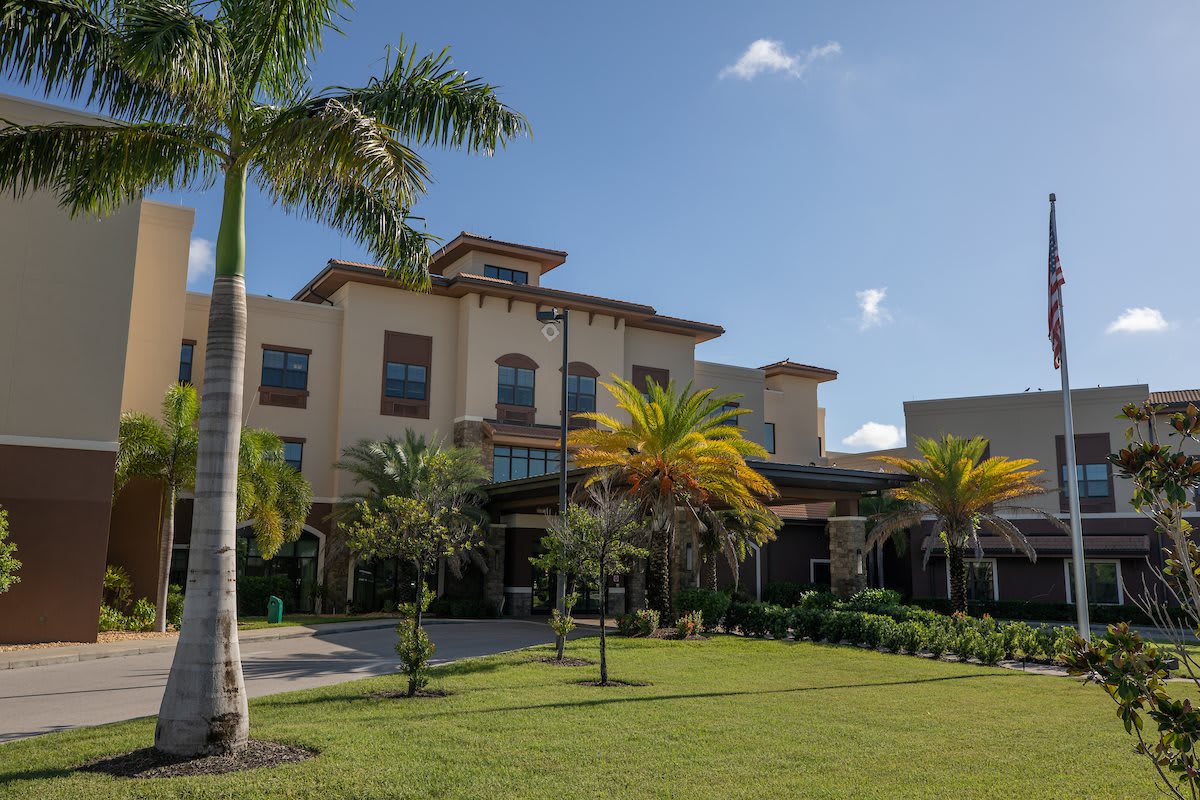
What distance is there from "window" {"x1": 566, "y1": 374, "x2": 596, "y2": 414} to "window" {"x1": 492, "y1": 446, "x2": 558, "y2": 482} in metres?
2.65

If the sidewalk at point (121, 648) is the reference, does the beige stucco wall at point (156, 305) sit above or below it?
above

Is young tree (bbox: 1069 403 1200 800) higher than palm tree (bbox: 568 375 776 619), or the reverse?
palm tree (bbox: 568 375 776 619)

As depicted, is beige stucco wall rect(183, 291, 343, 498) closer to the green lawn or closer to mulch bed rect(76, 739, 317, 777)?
the green lawn

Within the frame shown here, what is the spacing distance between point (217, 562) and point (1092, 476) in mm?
38136

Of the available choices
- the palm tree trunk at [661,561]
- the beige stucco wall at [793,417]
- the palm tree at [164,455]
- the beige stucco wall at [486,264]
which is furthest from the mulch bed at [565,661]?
the beige stucco wall at [793,417]

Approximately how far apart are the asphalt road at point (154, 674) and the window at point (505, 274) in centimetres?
1787

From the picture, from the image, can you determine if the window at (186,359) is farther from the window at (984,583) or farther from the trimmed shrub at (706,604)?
the window at (984,583)

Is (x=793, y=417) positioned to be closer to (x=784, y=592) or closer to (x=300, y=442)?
(x=784, y=592)

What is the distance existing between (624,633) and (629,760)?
14432 millimetres

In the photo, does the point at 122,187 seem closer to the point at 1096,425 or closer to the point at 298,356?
the point at 298,356

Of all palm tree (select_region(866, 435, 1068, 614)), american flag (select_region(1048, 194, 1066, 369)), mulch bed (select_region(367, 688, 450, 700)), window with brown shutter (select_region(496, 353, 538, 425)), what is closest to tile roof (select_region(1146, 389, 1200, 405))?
palm tree (select_region(866, 435, 1068, 614))

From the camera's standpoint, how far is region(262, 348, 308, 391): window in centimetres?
3394

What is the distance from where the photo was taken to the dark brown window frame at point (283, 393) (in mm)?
33719

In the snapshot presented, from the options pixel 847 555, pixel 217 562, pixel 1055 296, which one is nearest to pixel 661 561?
pixel 847 555
